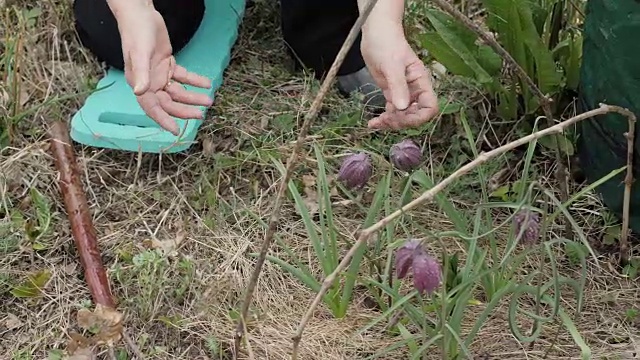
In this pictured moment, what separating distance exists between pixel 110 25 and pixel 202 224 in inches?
20.2

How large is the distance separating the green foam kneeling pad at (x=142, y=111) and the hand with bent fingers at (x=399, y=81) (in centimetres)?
49

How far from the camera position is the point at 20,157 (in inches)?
68.6

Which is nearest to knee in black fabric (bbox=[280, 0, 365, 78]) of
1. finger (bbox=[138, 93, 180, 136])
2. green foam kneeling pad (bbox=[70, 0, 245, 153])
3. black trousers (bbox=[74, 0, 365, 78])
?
black trousers (bbox=[74, 0, 365, 78])

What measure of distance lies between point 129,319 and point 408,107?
22.7 inches

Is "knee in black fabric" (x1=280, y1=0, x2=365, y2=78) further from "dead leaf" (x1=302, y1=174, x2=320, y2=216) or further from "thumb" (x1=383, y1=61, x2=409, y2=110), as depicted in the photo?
"thumb" (x1=383, y1=61, x2=409, y2=110)

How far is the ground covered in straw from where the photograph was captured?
1445 millimetres

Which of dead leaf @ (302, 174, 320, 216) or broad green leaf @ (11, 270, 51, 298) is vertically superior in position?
dead leaf @ (302, 174, 320, 216)

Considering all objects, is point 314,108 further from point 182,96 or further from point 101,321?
point 101,321

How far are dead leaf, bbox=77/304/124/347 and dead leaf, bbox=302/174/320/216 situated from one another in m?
0.40

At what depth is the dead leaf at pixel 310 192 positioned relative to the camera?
5.51ft

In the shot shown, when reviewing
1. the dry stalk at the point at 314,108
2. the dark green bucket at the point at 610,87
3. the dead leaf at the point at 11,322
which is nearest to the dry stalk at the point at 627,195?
the dark green bucket at the point at 610,87

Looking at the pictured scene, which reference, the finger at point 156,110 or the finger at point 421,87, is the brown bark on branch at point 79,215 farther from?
the finger at point 421,87

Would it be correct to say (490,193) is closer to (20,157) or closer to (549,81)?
(549,81)

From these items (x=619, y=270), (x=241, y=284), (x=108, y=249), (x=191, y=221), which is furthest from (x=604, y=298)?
(x=108, y=249)
